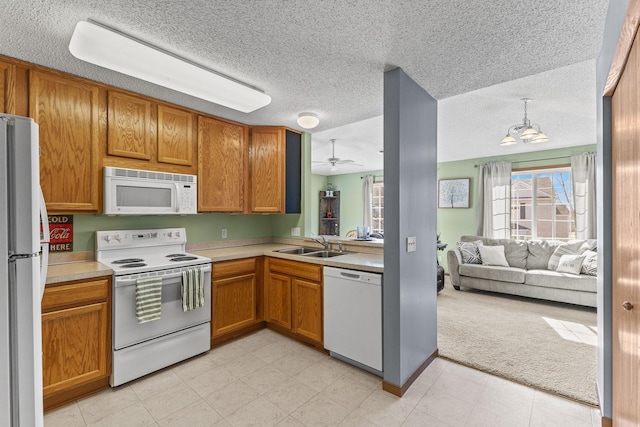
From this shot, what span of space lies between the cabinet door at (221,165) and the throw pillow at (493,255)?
401 cm

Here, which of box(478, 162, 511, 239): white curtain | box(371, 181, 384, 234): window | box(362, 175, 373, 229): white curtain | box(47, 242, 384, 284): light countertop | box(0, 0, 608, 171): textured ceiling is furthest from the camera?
box(362, 175, 373, 229): white curtain

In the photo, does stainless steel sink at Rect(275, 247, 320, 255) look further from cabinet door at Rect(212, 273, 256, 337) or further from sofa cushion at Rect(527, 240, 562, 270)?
sofa cushion at Rect(527, 240, 562, 270)

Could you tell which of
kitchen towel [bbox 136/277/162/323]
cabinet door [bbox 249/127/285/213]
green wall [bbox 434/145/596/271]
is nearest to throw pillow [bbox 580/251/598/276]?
green wall [bbox 434/145/596/271]

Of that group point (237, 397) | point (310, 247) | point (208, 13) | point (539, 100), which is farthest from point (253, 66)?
point (539, 100)

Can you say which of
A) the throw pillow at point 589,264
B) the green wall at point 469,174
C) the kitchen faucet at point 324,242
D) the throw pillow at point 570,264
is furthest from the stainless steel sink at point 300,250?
the green wall at point 469,174

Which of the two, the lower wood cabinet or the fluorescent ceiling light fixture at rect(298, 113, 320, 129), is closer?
the lower wood cabinet

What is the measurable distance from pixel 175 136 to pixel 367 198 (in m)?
5.95

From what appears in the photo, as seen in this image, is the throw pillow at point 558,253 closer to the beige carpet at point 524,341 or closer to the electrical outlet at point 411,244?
the beige carpet at point 524,341

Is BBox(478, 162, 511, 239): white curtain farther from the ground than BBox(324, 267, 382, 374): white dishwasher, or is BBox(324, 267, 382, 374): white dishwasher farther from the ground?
BBox(478, 162, 511, 239): white curtain

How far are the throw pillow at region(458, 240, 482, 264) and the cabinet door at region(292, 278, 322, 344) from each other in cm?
337

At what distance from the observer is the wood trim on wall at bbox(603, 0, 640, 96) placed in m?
1.00

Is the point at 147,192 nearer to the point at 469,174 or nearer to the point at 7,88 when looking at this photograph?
the point at 7,88

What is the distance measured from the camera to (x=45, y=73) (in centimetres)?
214

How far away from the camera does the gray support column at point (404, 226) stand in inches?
85.0
